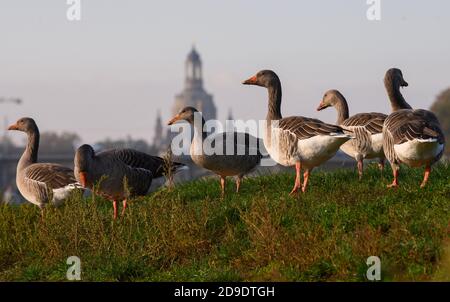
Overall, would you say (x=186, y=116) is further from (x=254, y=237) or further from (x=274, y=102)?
(x=254, y=237)

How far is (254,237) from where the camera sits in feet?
47.2

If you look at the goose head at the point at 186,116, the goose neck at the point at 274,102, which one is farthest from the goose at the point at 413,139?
the goose head at the point at 186,116

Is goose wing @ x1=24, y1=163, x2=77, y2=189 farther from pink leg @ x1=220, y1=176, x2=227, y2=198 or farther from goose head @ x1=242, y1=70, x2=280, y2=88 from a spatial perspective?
goose head @ x1=242, y1=70, x2=280, y2=88

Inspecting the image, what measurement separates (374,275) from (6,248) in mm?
7261

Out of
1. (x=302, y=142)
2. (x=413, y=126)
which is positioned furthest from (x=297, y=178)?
(x=413, y=126)

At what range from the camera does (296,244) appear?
45.2 feet

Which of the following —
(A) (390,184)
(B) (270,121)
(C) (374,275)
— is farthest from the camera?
(B) (270,121)

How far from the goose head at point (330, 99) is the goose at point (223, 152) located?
2.00 meters

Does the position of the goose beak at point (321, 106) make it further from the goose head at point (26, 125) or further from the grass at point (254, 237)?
the goose head at point (26, 125)

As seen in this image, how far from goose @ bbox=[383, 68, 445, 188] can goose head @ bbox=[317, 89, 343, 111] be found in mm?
3708

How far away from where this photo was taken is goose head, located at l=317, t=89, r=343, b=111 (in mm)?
21016

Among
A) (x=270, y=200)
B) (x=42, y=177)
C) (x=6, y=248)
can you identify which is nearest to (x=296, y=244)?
(x=270, y=200)

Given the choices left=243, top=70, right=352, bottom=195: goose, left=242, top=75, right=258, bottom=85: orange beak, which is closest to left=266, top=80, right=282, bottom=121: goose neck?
left=242, top=75, right=258, bottom=85: orange beak
